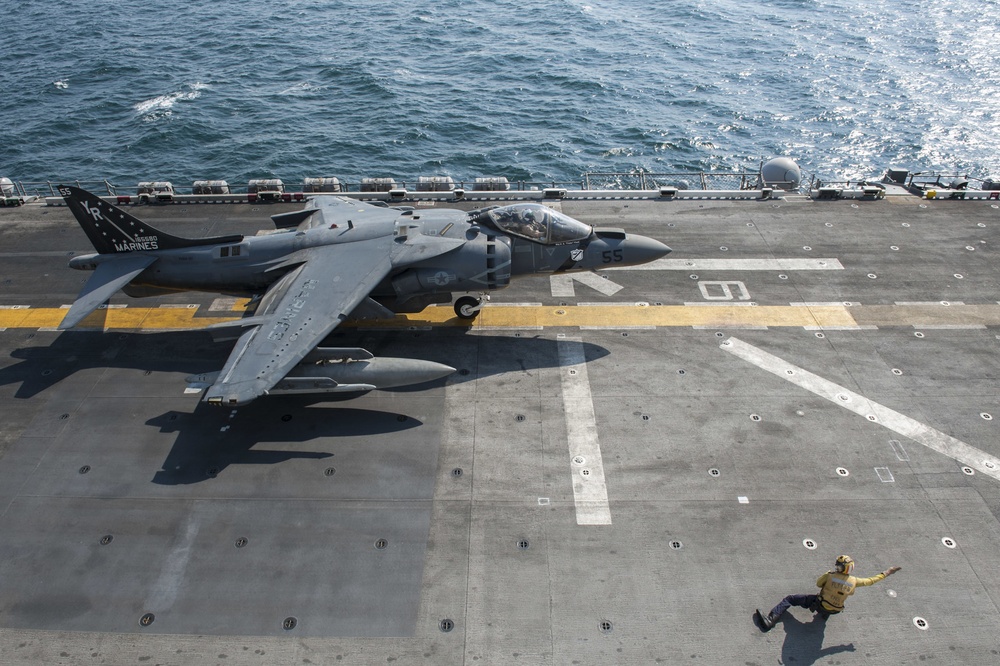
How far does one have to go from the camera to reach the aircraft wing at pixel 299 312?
17078 millimetres

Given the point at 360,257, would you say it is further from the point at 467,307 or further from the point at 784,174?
the point at 784,174

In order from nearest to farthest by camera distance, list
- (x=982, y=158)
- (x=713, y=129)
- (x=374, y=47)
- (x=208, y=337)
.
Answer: (x=208, y=337)
(x=982, y=158)
(x=713, y=129)
(x=374, y=47)

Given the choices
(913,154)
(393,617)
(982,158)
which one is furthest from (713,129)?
(393,617)

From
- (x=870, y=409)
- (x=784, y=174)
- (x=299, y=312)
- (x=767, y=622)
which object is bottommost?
(x=767, y=622)

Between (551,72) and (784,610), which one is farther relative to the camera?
(551,72)

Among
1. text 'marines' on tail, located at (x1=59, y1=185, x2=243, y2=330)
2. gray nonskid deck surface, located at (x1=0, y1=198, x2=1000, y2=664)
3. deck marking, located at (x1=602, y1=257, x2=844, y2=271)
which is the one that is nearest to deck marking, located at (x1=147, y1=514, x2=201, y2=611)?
gray nonskid deck surface, located at (x1=0, y1=198, x2=1000, y2=664)

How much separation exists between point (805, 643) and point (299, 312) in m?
15.4

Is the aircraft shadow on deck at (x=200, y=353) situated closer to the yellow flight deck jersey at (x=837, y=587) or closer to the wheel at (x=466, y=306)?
the wheel at (x=466, y=306)

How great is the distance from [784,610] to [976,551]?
5544 millimetres

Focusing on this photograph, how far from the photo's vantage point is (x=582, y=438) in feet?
59.4

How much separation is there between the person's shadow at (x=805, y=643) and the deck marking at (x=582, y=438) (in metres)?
4.44

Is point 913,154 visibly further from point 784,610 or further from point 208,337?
point 208,337

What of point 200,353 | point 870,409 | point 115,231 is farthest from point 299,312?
point 870,409

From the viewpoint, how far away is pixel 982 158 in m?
50.4
